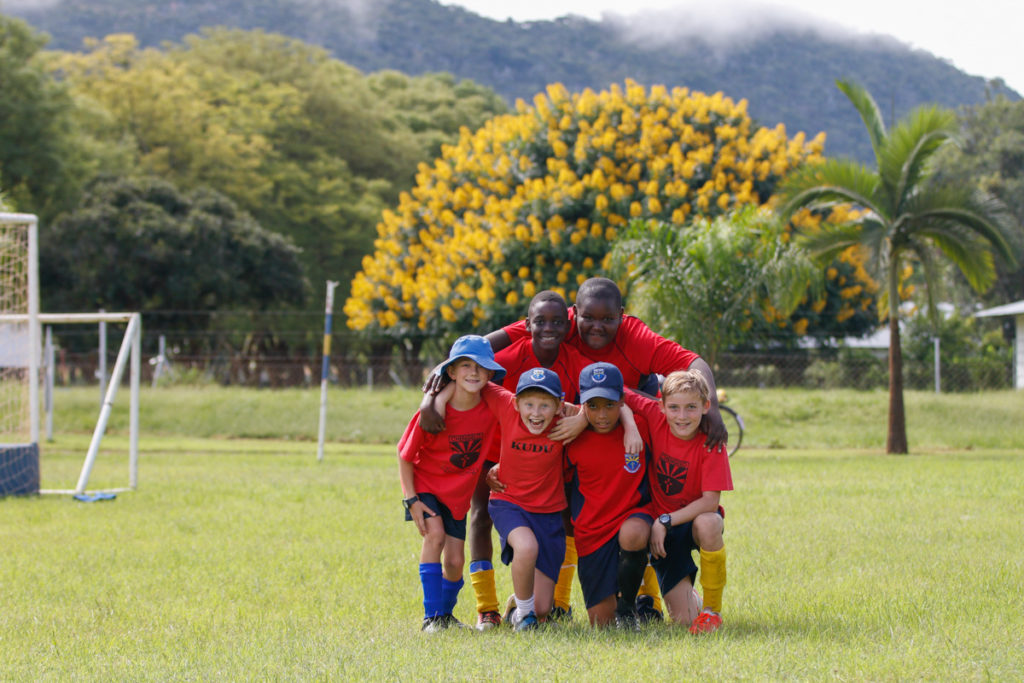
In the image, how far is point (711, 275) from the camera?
1611 centimetres

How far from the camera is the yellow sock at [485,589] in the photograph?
17.1 ft

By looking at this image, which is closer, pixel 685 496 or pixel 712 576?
pixel 712 576

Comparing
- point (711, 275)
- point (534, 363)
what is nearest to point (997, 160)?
point (711, 275)

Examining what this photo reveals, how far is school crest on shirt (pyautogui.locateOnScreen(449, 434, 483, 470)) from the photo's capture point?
517cm

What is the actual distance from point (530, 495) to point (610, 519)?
1.31 feet

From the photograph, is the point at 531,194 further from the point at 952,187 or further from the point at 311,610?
the point at 311,610

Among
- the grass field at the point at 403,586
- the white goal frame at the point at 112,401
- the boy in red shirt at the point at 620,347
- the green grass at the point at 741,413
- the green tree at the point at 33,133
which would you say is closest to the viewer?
the grass field at the point at 403,586

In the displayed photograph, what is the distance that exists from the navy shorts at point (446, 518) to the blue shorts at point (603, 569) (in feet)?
2.18

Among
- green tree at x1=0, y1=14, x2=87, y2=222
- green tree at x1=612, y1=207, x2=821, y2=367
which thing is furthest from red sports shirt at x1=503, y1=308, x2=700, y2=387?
green tree at x1=0, y1=14, x2=87, y2=222

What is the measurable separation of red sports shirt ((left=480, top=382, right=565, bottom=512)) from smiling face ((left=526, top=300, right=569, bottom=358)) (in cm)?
33

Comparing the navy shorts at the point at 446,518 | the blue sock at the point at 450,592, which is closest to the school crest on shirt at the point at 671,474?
the navy shorts at the point at 446,518

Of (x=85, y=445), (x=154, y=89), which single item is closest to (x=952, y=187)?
(x=85, y=445)

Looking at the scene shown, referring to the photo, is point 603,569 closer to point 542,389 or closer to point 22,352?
point 542,389

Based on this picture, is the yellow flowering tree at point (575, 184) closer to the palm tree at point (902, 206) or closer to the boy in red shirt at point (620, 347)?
the palm tree at point (902, 206)
